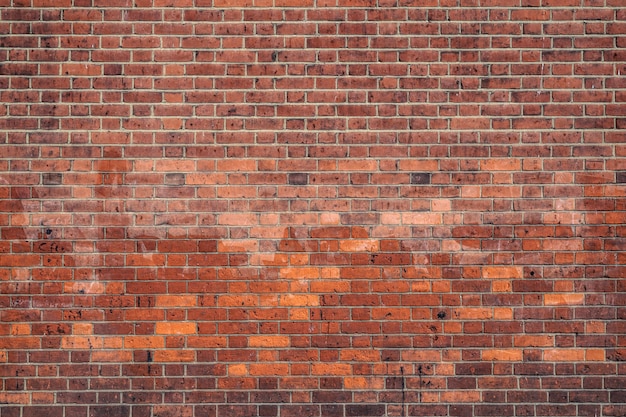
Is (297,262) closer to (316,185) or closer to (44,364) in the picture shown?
(316,185)

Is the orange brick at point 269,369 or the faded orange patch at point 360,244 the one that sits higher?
the faded orange patch at point 360,244

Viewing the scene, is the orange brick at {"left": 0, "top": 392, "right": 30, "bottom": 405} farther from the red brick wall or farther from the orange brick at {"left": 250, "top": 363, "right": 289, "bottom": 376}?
the orange brick at {"left": 250, "top": 363, "right": 289, "bottom": 376}

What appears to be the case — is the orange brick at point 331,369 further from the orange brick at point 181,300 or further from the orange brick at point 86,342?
the orange brick at point 86,342

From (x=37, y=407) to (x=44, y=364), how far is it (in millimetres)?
268

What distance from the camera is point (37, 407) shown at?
4066mm

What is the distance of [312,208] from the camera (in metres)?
4.10

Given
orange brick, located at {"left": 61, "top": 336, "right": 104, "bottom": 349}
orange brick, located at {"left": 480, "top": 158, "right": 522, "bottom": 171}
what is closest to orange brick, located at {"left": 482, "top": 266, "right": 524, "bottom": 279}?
orange brick, located at {"left": 480, "top": 158, "right": 522, "bottom": 171}

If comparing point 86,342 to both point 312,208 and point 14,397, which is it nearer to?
point 14,397

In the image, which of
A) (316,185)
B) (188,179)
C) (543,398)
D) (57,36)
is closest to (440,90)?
(316,185)

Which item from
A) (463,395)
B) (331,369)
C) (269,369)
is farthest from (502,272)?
(269,369)

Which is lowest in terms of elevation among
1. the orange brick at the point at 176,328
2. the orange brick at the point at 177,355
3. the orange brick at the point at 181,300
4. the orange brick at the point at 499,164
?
the orange brick at the point at 177,355

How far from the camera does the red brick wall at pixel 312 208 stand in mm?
4074

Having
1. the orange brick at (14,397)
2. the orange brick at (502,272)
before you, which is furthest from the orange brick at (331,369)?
the orange brick at (14,397)

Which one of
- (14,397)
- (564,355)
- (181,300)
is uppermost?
(181,300)
